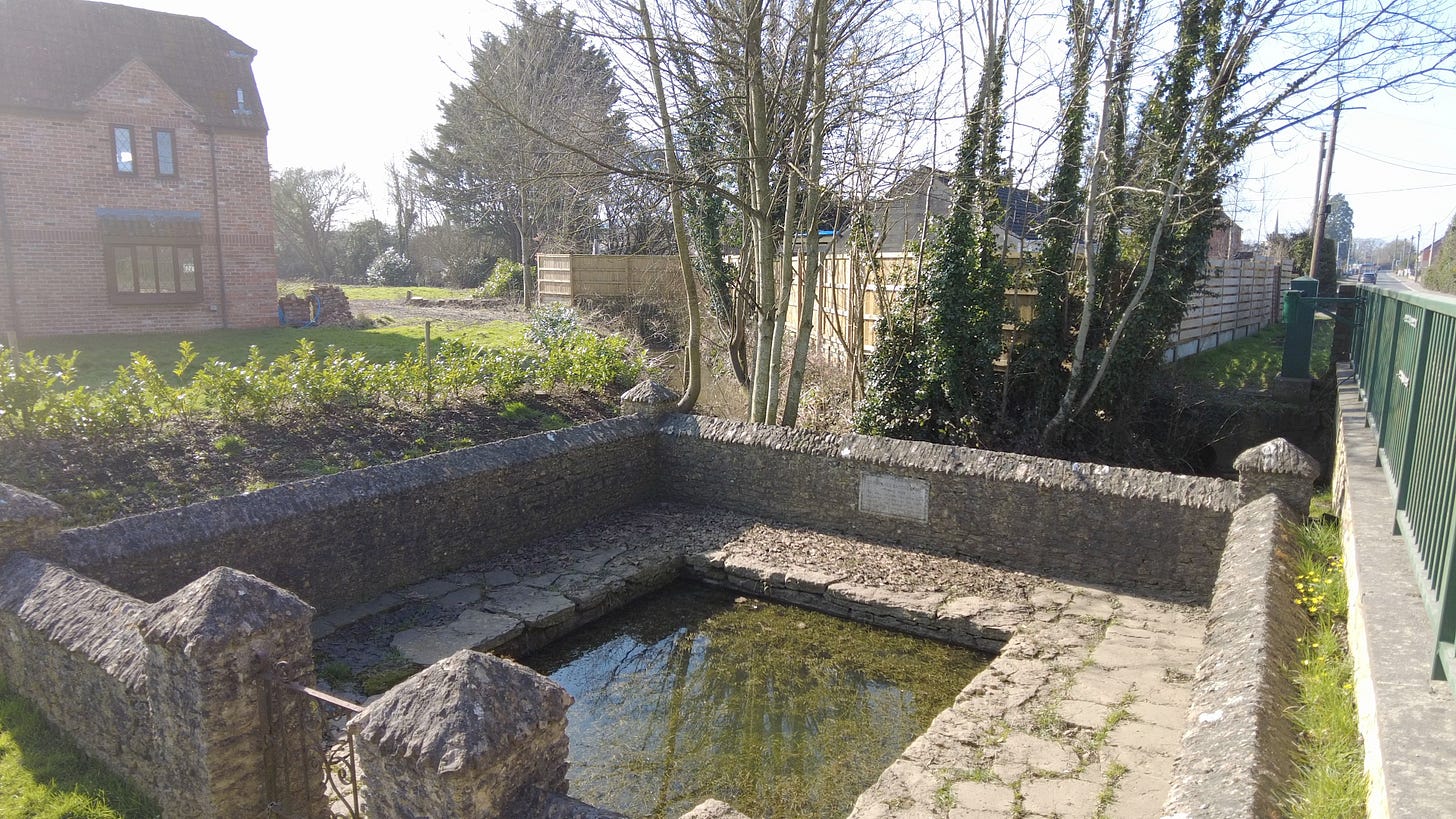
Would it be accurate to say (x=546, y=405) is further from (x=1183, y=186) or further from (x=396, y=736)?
(x=396, y=736)

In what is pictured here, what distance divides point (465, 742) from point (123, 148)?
70.0 ft

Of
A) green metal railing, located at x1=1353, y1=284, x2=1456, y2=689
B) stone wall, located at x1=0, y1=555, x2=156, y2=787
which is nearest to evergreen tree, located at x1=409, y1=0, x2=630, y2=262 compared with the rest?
stone wall, located at x1=0, y1=555, x2=156, y2=787

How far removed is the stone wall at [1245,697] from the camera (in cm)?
297

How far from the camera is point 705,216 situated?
1429 cm

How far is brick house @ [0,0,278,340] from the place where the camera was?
17750 millimetres

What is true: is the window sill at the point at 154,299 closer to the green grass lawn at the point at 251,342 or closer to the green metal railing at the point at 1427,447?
the green grass lawn at the point at 251,342

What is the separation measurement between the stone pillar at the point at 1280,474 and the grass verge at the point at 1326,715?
64.0 inches

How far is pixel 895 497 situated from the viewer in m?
8.61

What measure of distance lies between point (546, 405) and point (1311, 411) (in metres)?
10.6

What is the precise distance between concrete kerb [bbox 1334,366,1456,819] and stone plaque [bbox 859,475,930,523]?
12.1ft

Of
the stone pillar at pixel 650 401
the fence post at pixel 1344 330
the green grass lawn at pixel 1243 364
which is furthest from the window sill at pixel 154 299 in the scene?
the fence post at pixel 1344 330

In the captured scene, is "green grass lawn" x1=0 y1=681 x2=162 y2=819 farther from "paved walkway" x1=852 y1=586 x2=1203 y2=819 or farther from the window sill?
the window sill

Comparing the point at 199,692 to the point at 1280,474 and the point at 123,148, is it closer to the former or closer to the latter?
the point at 1280,474

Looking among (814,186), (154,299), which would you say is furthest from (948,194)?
(154,299)
